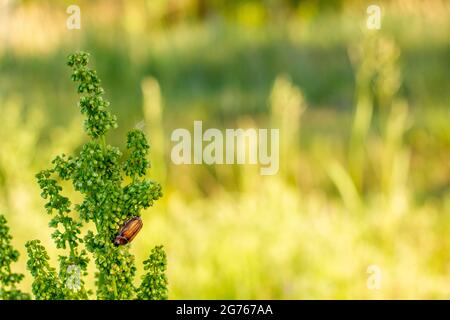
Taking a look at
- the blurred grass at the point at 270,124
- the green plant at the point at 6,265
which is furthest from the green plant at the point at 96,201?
the blurred grass at the point at 270,124

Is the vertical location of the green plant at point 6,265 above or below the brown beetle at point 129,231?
below

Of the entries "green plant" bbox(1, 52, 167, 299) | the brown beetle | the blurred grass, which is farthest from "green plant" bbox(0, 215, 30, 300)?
the blurred grass

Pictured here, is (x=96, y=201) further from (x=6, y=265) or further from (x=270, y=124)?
(x=270, y=124)

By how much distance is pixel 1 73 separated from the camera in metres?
6.21

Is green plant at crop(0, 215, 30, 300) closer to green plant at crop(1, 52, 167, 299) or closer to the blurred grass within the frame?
green plant at crop(1, 52, 167, 299)

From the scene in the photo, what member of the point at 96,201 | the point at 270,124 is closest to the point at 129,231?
the point at 96,201

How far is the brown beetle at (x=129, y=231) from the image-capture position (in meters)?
1.45

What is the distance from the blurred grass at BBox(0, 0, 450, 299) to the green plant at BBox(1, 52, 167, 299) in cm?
132

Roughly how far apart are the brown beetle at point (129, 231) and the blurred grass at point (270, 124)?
4.55 ft

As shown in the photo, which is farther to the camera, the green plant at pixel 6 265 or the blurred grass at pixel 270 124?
the blurred grass at pixel 270 124

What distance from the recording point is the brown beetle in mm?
1453

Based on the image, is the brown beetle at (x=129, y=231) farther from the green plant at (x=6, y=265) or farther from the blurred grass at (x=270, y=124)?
the blurred grass at (x=270, y=124)
